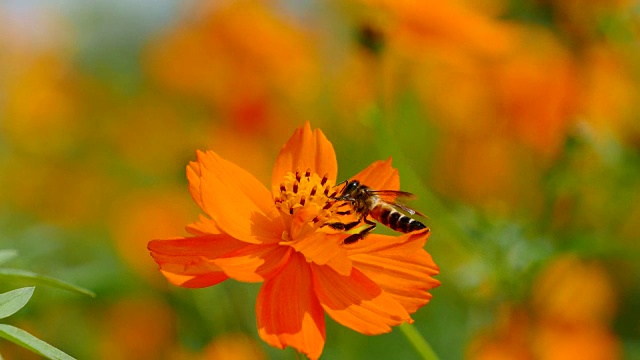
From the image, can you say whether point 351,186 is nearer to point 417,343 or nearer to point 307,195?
point 307,195

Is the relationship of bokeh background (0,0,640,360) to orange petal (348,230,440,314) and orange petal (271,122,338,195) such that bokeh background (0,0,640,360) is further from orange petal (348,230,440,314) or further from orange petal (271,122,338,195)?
orange petal (348,230,440,314)

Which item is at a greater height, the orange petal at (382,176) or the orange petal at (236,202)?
the orange petal at (382,176)

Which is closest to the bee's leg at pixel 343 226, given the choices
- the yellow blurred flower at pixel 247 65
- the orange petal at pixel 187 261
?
the orange petal at pixel 187 261

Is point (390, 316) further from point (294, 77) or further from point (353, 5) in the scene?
point (294, 77)

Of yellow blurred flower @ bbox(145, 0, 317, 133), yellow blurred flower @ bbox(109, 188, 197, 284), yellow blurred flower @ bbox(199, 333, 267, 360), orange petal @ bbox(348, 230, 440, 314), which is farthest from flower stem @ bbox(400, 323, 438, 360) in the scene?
yellow blurred flower @ bbox(145, 0, 317, 133)

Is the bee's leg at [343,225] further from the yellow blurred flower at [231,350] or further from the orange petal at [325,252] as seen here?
the yellow blurred flower at [231,350]
